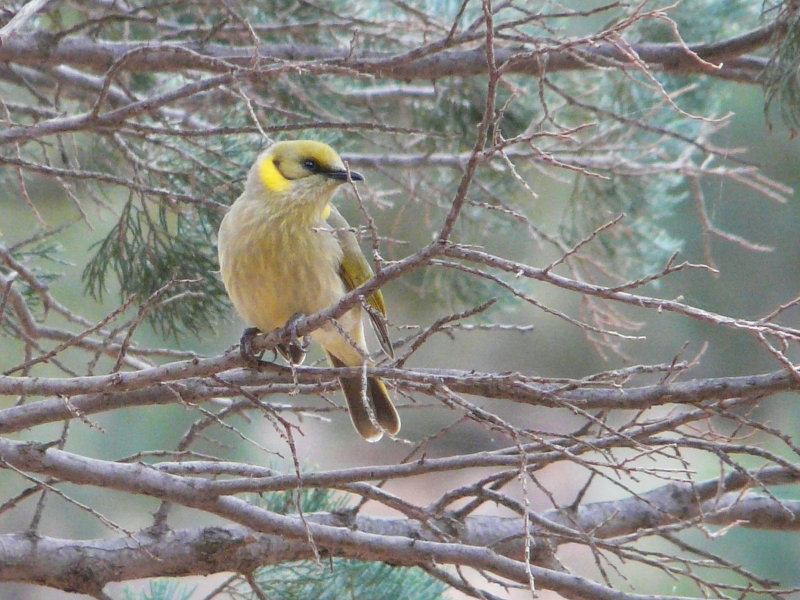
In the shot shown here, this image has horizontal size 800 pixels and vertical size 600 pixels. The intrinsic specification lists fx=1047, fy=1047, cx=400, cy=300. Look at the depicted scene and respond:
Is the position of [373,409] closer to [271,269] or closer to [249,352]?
[271,269]

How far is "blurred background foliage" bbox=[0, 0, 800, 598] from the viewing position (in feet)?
8.50

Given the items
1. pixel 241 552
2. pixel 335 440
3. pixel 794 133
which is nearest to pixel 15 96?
pixel 335 440

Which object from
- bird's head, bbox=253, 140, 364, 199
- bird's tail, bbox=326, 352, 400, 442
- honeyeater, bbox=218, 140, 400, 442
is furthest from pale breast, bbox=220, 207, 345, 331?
bird's tail, bbox=326, 352, 400, 442

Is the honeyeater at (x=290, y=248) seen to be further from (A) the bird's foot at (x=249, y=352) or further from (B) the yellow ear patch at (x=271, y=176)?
(A) the bird's foot at (x=249, y=352)

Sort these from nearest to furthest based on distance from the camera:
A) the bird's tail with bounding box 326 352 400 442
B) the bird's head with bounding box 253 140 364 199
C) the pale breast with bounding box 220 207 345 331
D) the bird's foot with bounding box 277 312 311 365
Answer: the bird's foot with bounding box 277 312 311 365 → the pale breast with bounding box 220 207 345 331 → the bird's head with bounding box 253 140 364 199 → the bird's tail with bounding box 326 352 400 442

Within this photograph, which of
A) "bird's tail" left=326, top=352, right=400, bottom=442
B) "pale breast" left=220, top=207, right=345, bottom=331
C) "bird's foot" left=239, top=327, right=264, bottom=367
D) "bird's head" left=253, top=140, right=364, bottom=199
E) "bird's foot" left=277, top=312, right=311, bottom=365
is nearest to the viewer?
"bird's foot" left=277, top=312, right=311, bottom=365

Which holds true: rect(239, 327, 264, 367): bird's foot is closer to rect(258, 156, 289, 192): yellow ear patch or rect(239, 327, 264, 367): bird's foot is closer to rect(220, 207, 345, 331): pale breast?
rect(220, 207, 345, 331): pale breast

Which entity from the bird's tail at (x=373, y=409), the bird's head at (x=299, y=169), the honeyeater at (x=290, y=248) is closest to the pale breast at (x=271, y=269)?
the honeyeater at (x=290, y=248)

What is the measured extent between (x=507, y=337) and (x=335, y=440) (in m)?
1.78

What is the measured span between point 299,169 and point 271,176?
76 mm

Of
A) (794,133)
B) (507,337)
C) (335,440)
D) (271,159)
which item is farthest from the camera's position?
(507,337)

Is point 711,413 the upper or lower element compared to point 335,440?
lower

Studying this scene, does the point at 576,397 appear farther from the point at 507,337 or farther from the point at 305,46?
the point at 507,337

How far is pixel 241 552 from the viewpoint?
2352 millimetres
